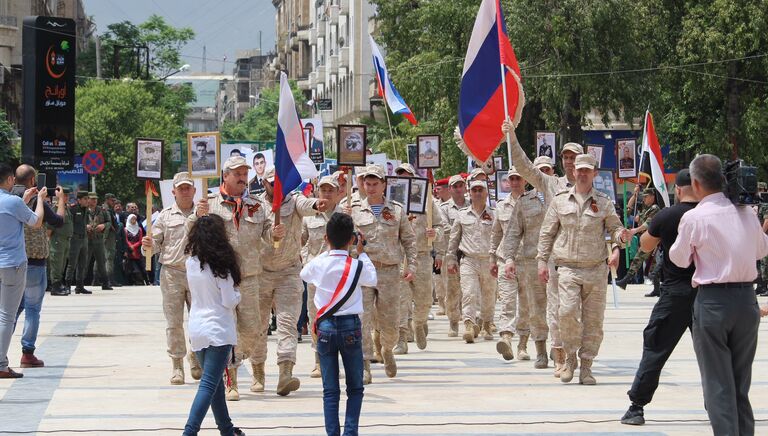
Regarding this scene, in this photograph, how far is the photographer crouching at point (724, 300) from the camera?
27.5 ft

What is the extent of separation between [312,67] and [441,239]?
89051mm

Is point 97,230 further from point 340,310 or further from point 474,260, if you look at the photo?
point 340,310

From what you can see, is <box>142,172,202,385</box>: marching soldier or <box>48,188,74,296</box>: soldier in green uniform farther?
<box>48,188,74,296</box>: soldier in green uniform

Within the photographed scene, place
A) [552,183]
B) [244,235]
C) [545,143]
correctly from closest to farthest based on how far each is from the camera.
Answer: [244,235] < [552,183] < [545,143]

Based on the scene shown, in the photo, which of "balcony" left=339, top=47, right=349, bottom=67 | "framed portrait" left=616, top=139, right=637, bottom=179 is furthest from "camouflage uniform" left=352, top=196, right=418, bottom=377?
"balcony" left=339, top=47, right=349, bottom=67

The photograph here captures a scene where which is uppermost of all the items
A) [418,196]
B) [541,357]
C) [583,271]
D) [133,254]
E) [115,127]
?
[115,127]

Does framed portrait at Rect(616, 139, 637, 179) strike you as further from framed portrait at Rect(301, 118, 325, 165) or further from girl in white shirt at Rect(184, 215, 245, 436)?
girl in white shirt at Rect(184, 215, 245, 436)

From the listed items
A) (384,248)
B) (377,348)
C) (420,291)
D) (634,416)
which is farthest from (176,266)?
(634,416)

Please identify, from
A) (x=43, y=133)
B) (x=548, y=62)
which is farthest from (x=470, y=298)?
(x=548, y=62)

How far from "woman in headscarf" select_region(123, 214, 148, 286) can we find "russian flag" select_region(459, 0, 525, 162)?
18763 millimetres

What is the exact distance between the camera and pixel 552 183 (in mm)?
14055

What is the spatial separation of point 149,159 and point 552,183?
4312 millimetres

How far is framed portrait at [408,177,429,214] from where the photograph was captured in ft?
51.4

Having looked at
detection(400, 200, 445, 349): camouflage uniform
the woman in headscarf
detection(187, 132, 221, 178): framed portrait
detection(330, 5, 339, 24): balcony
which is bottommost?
the woman in headscarf
